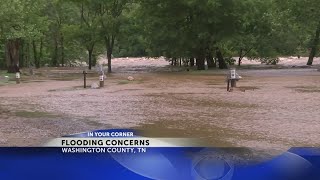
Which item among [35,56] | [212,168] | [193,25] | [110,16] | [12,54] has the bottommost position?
[35,56]

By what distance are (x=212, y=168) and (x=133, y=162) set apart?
17.4 inches

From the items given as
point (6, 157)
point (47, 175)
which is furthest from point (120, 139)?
point (6, 157)

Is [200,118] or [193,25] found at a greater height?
[193,25]

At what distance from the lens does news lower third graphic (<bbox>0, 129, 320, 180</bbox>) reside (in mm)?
2598

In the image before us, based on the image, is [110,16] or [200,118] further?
[110,16]

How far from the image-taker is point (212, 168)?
2.62m

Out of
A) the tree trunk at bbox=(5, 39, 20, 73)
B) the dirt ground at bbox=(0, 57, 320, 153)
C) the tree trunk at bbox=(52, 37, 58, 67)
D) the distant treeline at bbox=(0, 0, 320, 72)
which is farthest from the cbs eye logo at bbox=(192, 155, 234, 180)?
the tree trunk at bbox=(52, 37, 58, 67)

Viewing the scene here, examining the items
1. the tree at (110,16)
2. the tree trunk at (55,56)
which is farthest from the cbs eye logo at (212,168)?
the tree trunk at (55,56)

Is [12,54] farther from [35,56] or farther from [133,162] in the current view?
[133,162]

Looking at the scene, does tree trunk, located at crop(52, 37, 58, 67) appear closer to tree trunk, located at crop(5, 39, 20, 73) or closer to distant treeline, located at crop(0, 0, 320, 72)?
distant treeline, located at crop(0, 0, 320, 72)

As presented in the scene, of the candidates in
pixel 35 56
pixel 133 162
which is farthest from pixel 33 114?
pixel 35 56

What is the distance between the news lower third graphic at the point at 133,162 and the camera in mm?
2598

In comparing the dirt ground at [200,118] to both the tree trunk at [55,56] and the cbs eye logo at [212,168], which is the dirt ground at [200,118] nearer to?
the cbs eye logo at [212,168]

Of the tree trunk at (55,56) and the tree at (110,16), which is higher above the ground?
the tree at (110,16)
